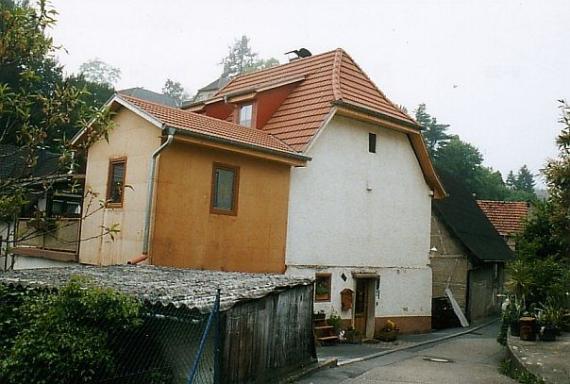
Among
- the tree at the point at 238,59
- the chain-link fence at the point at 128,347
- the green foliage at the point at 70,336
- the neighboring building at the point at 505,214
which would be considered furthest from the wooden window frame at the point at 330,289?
the tree at the point at 238,59

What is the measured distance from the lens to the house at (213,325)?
26.7 ft

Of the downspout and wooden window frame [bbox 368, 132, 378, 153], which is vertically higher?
wooden window frame [bbox 368, 132, 378, 153]

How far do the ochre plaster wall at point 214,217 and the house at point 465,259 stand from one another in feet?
32.2

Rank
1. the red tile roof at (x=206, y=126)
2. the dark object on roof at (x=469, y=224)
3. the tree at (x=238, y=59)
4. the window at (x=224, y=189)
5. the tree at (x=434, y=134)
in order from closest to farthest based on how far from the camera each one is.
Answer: the red tile roof at (x=206, y=126) → the window at (x=224, y=189) → the dark object on roof at (x=469, y=224) → the tree at (x=434, y=134) → the tree at (x=238, y=59)

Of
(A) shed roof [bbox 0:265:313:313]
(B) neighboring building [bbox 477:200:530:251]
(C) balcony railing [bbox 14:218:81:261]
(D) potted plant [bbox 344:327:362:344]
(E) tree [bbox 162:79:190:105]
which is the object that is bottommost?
(D) potted plant [bbox 344:327:362:344]

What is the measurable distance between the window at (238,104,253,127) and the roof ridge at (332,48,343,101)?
283 centimetres

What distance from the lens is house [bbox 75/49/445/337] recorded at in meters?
13.5

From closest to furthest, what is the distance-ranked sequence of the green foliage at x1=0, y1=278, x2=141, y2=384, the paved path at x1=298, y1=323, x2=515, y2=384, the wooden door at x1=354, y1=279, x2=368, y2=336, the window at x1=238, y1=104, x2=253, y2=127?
the green foliage at x1=0, y1=278, x2=141, y2=384 < the paved path at x1=298, y1=323, x2=515, y2=384 < the wooden door at x1=354, y1=279, x2=368, y2=336 < the window at x1=238, y1=104, x2=253, y2=127

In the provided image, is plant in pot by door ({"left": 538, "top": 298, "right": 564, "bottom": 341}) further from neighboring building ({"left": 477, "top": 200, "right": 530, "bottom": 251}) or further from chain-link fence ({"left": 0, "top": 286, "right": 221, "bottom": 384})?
neighboring building ({"left": 477, "top": 200, "right": 530, "bottom": 251})

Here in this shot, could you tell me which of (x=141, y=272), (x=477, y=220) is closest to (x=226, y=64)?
(x=477, y=220)

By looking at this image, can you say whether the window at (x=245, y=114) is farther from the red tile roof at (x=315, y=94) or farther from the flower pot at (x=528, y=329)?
the flower pot at (x=528, y=329)

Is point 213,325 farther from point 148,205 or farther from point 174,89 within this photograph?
point 174,89

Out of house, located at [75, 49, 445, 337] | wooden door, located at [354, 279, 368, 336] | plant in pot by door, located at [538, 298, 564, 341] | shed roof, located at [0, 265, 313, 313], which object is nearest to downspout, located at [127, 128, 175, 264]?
house, located at [75, 49, 445, 337]

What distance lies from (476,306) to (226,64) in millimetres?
74338
